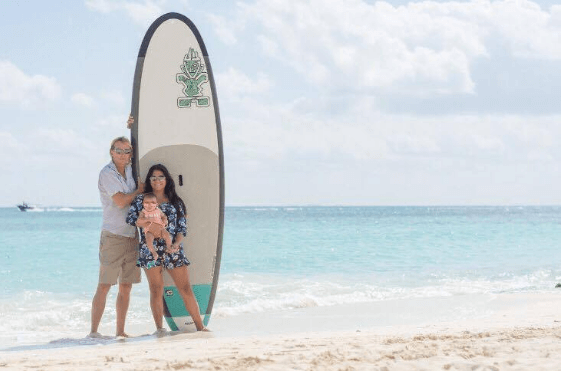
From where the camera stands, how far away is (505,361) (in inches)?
136

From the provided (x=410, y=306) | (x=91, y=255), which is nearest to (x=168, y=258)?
(x=410, y=306)

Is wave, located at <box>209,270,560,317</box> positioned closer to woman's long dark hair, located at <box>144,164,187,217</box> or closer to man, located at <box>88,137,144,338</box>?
man, located at <box>88,137,144,338</box>

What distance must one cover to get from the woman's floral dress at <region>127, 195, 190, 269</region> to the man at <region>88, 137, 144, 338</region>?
10cm

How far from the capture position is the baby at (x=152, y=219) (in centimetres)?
452

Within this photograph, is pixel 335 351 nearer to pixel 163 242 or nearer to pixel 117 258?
pixel 163 242

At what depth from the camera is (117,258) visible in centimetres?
473

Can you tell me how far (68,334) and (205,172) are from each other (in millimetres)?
1565

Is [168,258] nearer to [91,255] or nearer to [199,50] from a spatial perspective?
[199,50]

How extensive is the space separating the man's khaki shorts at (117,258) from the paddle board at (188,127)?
0.48 m

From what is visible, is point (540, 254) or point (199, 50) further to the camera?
point (540, 254)

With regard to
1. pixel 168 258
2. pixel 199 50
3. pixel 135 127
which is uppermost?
pixel 199 50

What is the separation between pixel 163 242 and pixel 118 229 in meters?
0.30

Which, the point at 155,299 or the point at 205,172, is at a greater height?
the point at 205,172

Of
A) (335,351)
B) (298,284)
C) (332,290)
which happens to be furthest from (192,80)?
(298,284)
